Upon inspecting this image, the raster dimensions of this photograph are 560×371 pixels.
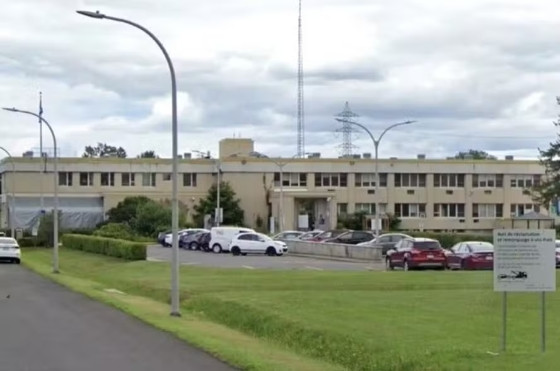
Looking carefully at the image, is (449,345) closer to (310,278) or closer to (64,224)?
(310,278)

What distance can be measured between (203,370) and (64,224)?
94.3 m

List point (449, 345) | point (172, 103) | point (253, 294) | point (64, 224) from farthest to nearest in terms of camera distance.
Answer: point (64, 224)
point (253, 294)
point (172, 103)
point (449, 345)

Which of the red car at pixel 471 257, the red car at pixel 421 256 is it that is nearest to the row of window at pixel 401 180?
the red car at pixel 471 257

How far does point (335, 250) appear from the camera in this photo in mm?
65062

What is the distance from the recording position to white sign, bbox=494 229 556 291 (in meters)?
15.4

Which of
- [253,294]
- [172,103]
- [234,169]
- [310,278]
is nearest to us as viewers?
[172,103]

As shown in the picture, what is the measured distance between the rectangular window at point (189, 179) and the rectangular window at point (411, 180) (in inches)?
894

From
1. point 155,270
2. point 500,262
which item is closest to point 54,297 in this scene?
point 155,270

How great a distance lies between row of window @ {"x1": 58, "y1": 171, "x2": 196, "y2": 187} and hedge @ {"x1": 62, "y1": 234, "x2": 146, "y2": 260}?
36.5m

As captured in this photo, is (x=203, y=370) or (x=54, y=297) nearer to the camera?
(x=203, y=370)

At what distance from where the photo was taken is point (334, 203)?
369ft

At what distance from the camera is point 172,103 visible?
25156 mm

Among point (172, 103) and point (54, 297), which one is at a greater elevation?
point (172, 103)

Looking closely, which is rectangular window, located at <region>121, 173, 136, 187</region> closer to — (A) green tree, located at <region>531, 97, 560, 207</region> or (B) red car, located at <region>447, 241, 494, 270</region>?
(A) green tree, located at <region>531, 97, 560, 207</region>
